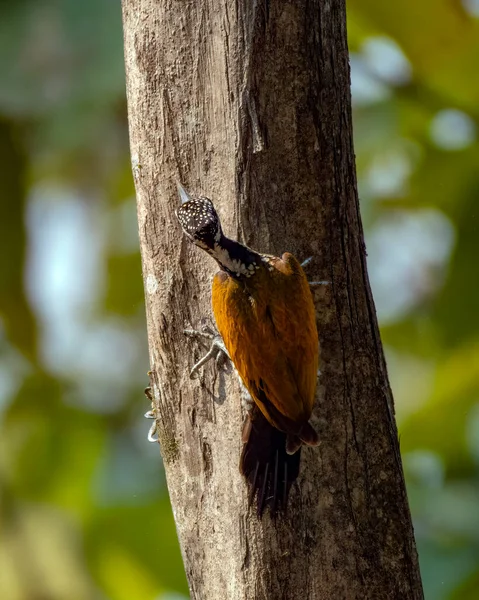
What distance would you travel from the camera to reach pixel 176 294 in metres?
3.01

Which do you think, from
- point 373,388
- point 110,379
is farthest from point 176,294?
point 110,379

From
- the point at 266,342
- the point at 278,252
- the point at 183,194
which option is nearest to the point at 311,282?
the point at 278,252

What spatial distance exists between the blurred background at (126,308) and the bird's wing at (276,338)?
3.48 meters

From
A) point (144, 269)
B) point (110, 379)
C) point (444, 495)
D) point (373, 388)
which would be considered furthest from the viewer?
point (110, 379)

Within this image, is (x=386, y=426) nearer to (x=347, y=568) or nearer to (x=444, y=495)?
(x=347, y=568)

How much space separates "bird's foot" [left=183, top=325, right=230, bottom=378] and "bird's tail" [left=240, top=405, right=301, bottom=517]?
21cm

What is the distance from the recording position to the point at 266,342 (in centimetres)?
280

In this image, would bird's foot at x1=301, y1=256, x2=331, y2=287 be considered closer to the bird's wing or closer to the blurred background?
the bird's wing

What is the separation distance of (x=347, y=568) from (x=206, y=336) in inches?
37.0

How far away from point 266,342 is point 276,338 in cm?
4

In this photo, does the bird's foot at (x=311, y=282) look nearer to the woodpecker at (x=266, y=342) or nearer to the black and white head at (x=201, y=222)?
the woodpecker at (x=266, y=342)

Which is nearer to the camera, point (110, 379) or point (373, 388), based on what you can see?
point (373, 388)

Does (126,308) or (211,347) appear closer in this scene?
(211,347)

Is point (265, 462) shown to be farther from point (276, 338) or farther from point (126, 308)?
point (126, 308)
